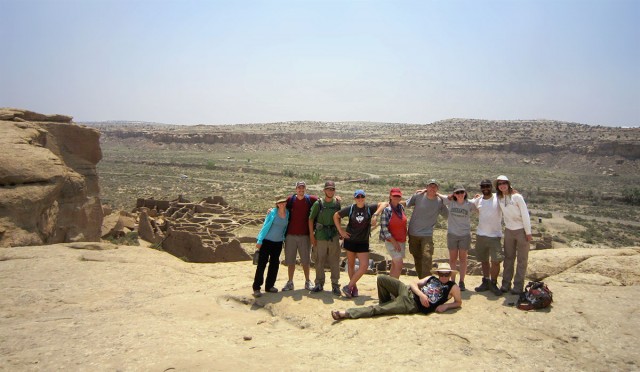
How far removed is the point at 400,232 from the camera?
7.02 metres

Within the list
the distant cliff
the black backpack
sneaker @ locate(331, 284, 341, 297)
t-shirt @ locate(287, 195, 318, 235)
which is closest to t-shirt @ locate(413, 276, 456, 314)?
the black backpack

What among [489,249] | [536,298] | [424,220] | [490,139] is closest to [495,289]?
[489,249]

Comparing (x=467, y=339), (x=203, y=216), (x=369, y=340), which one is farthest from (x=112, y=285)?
(x=203, y=216)

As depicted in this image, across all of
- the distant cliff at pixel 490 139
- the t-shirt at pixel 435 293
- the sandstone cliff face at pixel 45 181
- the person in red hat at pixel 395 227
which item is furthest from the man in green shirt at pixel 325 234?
the distant cliff at pixel 490 139

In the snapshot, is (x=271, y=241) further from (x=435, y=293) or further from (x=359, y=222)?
(x=435, y=293)

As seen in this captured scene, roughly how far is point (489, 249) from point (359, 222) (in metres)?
2.17

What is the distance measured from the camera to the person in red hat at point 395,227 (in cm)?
700

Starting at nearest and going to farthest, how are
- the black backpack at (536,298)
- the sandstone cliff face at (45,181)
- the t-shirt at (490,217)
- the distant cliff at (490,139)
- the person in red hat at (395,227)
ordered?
the black backpack at (536,298)
the t-shirt at (490,217)
the person in red hat at (395,227)
the sandstone cliff face at (45,181)
the distant cliff at (490,139)

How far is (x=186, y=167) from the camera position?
56.0 meters

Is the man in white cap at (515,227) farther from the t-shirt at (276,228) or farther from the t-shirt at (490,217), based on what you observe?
the t-shirt at (276,228)

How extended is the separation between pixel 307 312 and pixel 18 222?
7.19 m

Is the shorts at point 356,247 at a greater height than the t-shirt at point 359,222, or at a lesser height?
lesser

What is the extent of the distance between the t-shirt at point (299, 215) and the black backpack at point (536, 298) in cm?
352

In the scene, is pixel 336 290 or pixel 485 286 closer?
pixel 485 286
